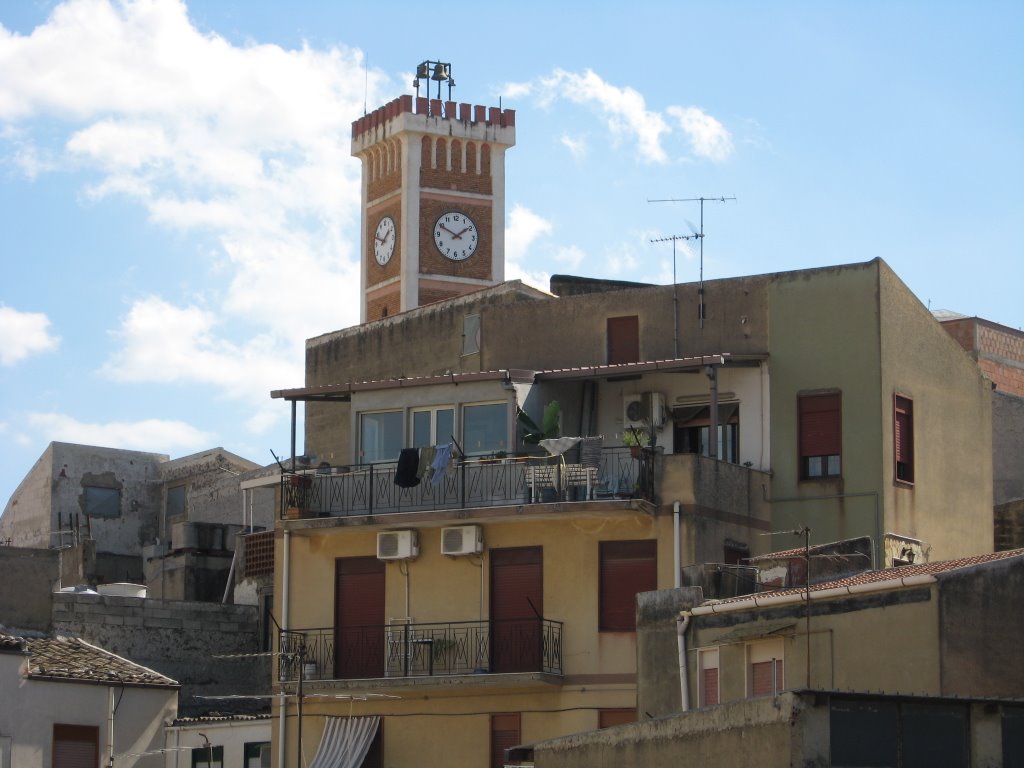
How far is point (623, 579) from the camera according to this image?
33.9m

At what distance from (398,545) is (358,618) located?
149 cm

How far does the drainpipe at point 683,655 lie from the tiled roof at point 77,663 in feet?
38.7

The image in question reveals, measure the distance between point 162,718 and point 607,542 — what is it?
8.77 meters

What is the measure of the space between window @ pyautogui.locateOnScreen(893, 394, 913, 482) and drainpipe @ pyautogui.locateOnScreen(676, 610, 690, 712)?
902cm

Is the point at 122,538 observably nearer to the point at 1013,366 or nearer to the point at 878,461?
the point at 1013,366

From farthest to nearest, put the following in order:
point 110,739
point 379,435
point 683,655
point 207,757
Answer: point 379,435 → point 207,757 → point 110,739 → point 683,655

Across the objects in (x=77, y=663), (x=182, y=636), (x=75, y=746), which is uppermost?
(x=182, y=636)

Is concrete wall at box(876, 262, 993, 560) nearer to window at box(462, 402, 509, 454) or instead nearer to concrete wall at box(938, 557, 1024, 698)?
window at box(462, 402, 509, 454)

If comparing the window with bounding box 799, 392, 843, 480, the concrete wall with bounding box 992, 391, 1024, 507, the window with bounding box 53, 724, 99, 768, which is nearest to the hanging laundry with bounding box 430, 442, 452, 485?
the window with bounding box 799, 392, 843, 480

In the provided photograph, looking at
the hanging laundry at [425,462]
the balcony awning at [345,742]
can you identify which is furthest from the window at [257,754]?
the hanging laundry at [425,462]

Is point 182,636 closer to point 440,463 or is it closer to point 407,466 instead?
point 407,466

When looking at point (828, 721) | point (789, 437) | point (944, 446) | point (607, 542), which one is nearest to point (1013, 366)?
point (944, 446)

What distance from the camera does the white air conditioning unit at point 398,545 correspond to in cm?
3544

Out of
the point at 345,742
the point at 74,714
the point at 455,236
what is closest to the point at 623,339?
the point at 345,742
